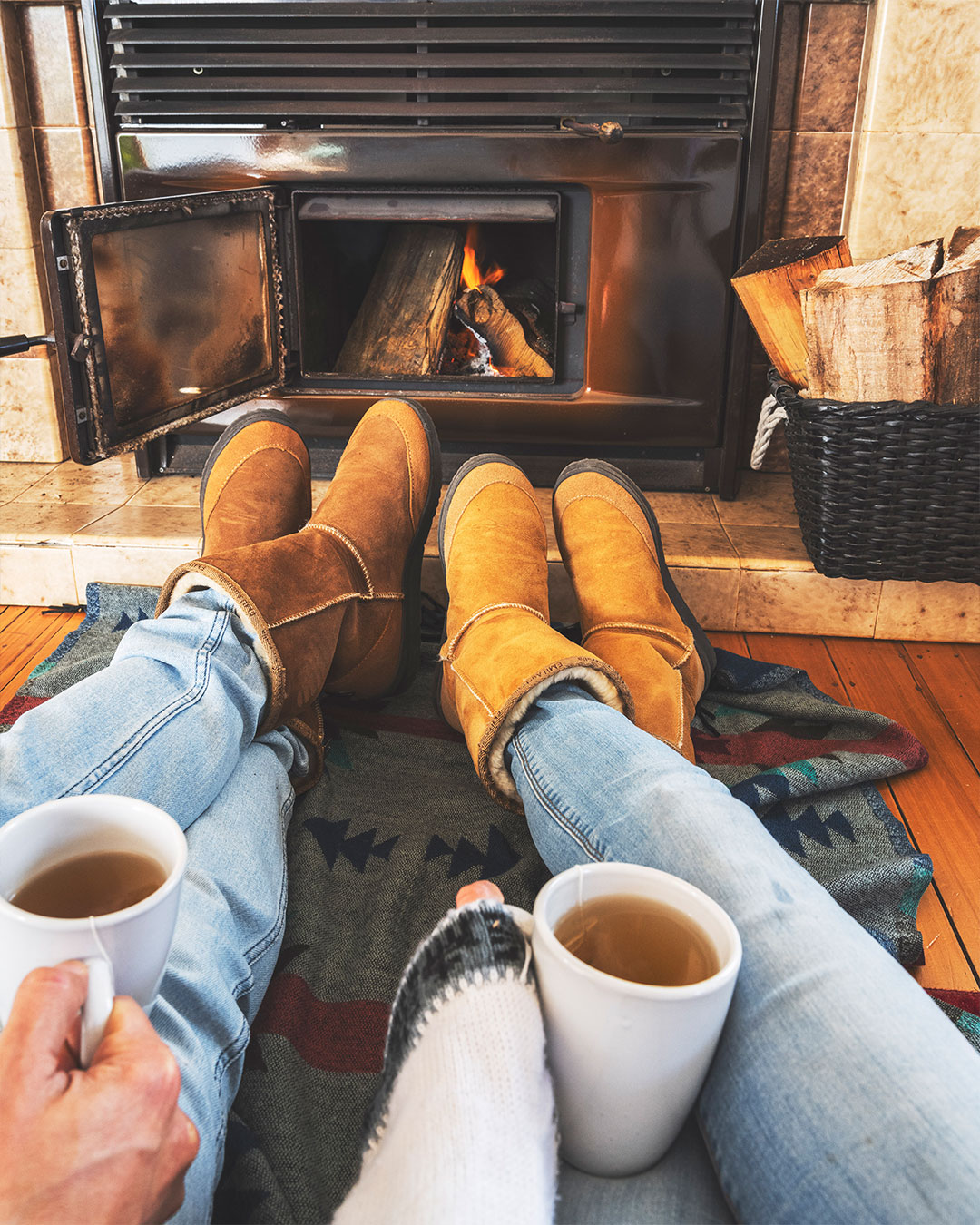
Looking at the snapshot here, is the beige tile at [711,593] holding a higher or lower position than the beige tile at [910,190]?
lower

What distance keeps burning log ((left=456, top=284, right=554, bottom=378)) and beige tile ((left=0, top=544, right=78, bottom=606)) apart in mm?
816

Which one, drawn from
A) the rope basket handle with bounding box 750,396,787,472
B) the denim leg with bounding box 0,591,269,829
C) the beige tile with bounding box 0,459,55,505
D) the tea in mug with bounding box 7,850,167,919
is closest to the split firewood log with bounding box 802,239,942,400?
the rope basket handle with bounding box 750,396,787,472

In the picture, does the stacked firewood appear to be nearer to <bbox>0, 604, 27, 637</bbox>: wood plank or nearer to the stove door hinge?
the stove door hinge

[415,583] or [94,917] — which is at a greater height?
[94,917]

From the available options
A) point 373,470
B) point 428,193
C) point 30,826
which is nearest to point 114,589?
point 373,470

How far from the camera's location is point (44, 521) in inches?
63.2

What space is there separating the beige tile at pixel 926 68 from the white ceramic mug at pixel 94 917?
5.02ft

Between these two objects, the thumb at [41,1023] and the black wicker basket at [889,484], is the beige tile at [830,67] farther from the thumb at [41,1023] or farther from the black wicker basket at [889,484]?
the thumb at [41,1023]

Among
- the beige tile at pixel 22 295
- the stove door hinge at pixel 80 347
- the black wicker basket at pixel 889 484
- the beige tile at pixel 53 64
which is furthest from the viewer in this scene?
the beige tile at pixel 22 295

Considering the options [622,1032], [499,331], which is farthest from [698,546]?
[622,1032]

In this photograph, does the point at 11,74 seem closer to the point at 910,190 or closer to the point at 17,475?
the point at 17,475

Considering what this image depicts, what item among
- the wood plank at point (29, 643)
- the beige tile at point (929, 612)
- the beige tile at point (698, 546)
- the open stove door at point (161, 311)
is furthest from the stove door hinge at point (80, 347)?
the beige tile at point (929, 612)

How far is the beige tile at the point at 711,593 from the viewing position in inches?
58.9

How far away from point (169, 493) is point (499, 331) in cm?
67
